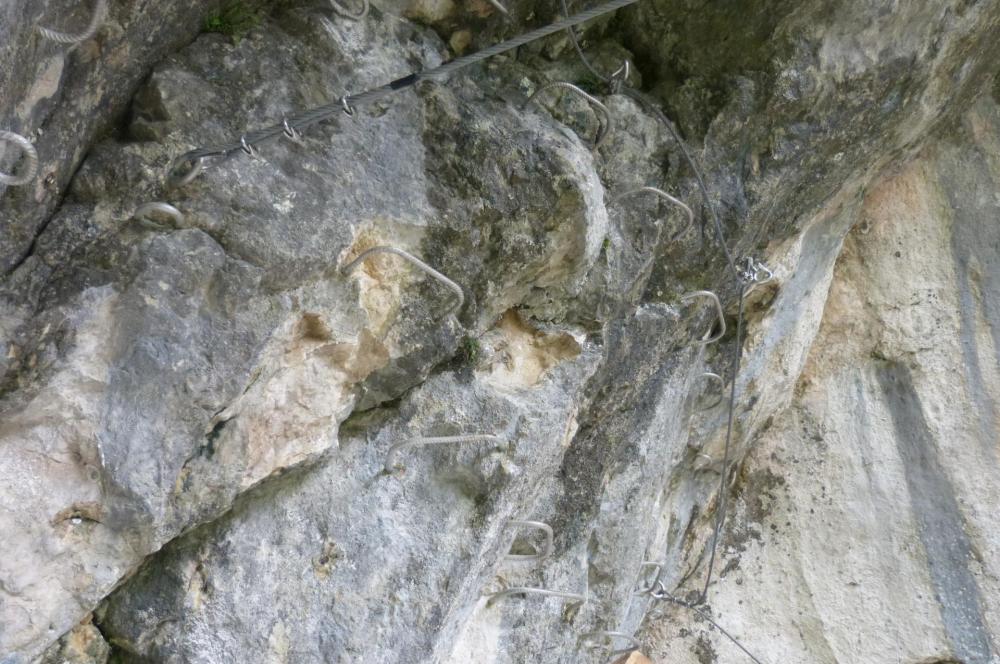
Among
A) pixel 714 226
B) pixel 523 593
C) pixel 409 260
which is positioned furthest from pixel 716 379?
pixel 409 260

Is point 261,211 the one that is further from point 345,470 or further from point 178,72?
point 345,470

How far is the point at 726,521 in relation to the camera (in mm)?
3770

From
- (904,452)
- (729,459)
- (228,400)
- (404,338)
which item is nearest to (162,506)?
(228,400)

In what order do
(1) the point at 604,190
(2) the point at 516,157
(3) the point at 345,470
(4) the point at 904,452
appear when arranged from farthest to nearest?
1. (4) the point at 904,452
2. (1) the point at 604,190
3. (2) the point at 516,157
4. (3) the point at 345,470

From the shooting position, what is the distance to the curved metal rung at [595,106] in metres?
2.46

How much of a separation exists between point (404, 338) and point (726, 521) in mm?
2137

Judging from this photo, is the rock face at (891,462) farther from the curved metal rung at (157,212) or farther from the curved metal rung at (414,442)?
the curved metal rung at (157,212)

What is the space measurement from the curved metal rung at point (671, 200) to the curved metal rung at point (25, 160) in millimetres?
1621

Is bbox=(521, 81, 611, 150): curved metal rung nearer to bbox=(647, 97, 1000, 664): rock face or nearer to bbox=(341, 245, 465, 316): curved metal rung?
bbox=(341, 245, 465, 316): curved metal rung

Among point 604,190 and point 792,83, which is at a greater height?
point 792,83

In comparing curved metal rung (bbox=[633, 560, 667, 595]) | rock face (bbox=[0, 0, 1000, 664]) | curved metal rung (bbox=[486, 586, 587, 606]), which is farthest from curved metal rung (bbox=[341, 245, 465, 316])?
curved metal rung (bbox=[633, 560, 667, 595])

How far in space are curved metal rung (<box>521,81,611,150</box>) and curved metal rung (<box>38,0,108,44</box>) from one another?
1.18 meters

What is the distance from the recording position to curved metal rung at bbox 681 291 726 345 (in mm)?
2938

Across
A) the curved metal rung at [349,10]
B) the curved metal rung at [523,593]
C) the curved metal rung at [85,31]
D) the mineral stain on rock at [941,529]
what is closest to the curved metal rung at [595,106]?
the curved metal rung at [349,10]
